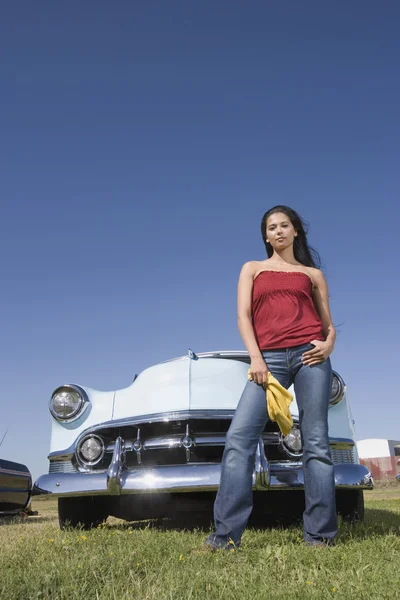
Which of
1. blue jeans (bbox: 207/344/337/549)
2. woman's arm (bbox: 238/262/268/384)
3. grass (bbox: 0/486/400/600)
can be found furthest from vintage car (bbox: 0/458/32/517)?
woman's arm (bbox: 238/262/268/384)

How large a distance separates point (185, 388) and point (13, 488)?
342 centimetres

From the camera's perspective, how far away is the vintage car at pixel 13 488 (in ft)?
19.8

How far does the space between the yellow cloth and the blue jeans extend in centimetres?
6

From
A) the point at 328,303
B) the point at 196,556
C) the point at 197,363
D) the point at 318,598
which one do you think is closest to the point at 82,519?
the point at 197,363

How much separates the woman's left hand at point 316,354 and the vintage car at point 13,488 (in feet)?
14.4

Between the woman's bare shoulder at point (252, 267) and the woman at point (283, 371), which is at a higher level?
the woman's bare shoulder at point (252, 267)

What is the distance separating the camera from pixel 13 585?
6.40 feet

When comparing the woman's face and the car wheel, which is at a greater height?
the woman's face

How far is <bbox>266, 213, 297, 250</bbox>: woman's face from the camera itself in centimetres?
304

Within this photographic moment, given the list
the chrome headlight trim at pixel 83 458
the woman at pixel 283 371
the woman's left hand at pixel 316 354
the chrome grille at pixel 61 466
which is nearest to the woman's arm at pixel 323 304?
the woman at pixel 283 371

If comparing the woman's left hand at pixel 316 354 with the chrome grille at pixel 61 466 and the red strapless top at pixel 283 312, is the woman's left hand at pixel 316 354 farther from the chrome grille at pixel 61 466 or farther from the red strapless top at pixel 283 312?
the chrome grille at pixel 61 466

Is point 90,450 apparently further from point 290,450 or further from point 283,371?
point 283,371

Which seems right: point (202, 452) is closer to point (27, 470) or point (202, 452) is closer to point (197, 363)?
point (197, 363)

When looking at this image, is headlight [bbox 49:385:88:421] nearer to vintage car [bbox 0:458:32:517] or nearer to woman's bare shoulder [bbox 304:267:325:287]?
woman's bare shoulder [bbox 304:267:325:287]
